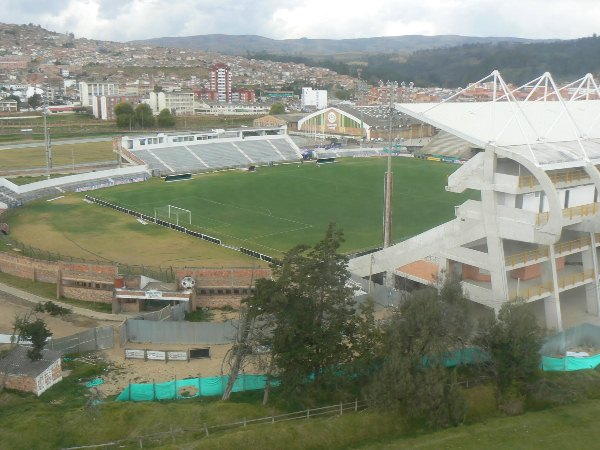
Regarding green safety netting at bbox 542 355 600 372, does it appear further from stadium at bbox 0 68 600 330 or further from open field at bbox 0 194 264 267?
open field at bbox 0 194 264 267

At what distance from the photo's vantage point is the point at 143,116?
3866 inches

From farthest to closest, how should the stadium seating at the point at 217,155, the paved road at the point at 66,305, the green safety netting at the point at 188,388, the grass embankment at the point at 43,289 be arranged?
the stadium seating at the point at 217,155
the grass embankment at the point at 43,289
the paved road at the point at 66,305
the green safety netting at the point at 188,388

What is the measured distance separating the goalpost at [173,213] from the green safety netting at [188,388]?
23.9 meters

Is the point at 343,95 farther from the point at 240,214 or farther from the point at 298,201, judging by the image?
the point at 240,214

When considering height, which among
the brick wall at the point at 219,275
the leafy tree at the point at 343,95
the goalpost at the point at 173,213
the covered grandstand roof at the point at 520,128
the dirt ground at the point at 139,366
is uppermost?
the leafy tree at the point at 343,95

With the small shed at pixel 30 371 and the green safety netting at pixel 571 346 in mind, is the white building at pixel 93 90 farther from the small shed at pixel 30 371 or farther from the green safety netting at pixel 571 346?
the green safety netting at pixel 571 346

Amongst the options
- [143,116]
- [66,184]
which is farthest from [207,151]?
[143,116]

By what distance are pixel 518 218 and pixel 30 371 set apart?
1553 centimetres

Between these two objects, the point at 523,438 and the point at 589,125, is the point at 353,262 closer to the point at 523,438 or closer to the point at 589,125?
the point at 589,125

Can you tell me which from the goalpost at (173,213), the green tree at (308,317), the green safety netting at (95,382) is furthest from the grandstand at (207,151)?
the green tree at (308,317)

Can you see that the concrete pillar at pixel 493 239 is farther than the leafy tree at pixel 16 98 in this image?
No

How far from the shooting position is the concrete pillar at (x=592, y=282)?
24875mm

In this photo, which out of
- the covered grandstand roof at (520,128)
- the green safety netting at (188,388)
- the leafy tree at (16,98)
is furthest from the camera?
the leafy tree at (16,98)

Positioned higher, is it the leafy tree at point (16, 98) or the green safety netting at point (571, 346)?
the leafy tree at point (16, 98)
